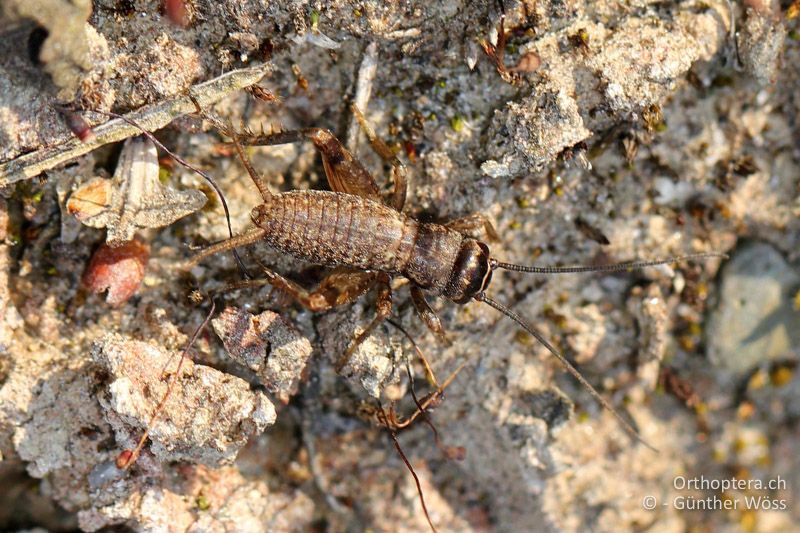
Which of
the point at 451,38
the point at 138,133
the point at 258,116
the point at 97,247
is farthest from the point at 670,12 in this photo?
the point at 97,247

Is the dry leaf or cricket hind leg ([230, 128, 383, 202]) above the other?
cricket hind leg ([230, 128, 383, 202])

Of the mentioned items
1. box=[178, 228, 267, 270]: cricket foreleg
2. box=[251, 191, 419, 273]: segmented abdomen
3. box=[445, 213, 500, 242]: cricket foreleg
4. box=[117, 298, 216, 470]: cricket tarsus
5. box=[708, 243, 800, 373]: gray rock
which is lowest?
box=[117, 298, 216, 470]: cricket tarsus

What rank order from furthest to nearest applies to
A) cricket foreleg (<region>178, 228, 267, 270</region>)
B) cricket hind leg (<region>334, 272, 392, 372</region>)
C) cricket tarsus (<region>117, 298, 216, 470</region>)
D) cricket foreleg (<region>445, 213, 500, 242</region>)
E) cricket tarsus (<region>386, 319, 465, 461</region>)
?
cricket tarsus (<region>386, 319, 465, 461</region>) → cricket foreleg (<region>445, 213, 500, 242</region>) → cricket hind leg (<region>334, 272, 392, 372</region>) → cricket tarsus (<region>117, 298, 216, 470</region>) → cricket foreleg (<region>178, 228, 267, 270</region>)

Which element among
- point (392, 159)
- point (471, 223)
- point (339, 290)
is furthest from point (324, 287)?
point (471, 223)

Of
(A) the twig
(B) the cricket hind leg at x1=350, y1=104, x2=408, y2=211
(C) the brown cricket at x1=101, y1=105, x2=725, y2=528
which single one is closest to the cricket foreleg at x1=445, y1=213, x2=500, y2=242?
(C) the brown cricket at x1=101, y1=105, x2=725, y2=528

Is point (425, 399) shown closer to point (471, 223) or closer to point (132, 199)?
point (471, 223)

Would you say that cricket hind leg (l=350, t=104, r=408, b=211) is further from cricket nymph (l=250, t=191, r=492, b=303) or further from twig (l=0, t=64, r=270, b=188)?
twig (l=0, t=64, r=270, b=188)

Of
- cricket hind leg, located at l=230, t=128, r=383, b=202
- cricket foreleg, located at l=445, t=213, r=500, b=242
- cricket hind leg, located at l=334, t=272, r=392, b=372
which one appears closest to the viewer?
cricket hind leg, located at l=230, t=128, r=383, b=202

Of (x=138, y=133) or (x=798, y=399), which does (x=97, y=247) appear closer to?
(x=138, y=133)
